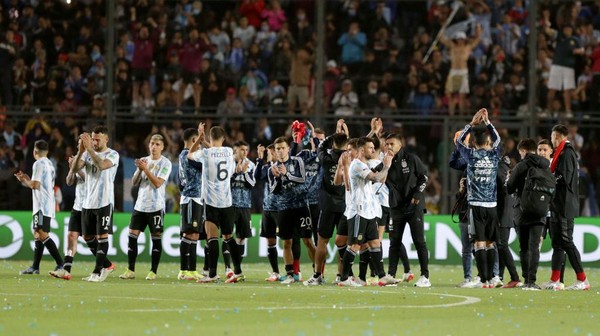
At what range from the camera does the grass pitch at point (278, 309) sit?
12391 millimetres

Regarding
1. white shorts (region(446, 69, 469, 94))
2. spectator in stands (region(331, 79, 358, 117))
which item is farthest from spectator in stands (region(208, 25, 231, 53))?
white shorts (region(446, 69, 469, 94))

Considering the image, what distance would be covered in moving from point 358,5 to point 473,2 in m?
2.90

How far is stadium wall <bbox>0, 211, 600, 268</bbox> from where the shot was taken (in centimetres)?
2648

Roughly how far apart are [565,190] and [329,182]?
10.9 ft

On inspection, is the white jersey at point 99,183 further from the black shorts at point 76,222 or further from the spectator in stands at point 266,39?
the spectator in stands at point 266,39

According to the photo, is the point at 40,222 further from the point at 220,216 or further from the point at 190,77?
the point at 190,77

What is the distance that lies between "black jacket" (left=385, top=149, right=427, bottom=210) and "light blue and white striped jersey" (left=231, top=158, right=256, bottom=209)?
243cm

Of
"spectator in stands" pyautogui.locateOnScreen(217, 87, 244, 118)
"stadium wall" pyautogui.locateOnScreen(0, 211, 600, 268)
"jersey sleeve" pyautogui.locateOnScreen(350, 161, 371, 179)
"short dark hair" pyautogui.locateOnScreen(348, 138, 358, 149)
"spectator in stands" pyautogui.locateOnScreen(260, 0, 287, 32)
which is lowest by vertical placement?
"stadium wall" pyautogui.locateOnScreen(0, 211, 600, 268)

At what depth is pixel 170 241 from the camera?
88.1 ft

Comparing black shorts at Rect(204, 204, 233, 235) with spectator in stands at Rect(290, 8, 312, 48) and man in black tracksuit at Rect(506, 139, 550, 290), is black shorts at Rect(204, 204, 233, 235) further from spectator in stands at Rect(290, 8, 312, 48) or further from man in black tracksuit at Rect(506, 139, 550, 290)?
spectator in stands at Rect(290, 8, 312, 48)

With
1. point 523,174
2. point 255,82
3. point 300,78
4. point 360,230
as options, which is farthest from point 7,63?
point 523,174

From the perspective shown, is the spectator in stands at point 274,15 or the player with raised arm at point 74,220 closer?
the player with raised arm at point 74,220

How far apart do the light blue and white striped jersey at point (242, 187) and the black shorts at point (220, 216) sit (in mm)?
1591

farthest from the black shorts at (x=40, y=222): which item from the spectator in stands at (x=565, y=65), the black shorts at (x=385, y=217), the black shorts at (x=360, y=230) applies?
the spectator in stands at (x=565, y=65)
